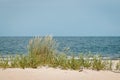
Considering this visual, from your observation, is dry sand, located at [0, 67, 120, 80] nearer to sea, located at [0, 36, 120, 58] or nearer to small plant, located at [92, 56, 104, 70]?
small plant, located at [92, 56, 104, 70]

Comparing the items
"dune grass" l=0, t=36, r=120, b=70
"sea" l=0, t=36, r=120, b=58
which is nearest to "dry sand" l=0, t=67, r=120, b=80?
"dune grass" l=0, t=36, r=120, b=70

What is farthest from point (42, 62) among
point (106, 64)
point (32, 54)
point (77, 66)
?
point (106, 64)

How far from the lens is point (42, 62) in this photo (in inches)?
523

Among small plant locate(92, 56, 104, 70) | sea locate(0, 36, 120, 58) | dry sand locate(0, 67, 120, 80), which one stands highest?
small plant locate(92, 56, 104, 70)

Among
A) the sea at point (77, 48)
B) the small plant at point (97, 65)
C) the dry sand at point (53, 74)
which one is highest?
the small plant at point (97, 65)

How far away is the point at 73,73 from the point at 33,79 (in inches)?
54.2

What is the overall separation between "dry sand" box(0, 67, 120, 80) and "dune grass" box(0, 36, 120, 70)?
709mm

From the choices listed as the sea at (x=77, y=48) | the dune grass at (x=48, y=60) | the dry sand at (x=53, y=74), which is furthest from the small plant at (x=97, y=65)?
the sea at (x=77, y=48)

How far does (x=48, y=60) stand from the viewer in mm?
13438

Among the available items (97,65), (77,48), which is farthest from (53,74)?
(77,48)

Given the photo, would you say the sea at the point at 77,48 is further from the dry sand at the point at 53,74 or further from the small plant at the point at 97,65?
the dry sand at the point at 53,74

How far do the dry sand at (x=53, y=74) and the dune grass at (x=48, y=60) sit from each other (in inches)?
27.9

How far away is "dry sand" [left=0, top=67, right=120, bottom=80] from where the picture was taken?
439 inches

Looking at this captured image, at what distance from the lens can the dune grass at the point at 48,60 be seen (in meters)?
12.8
